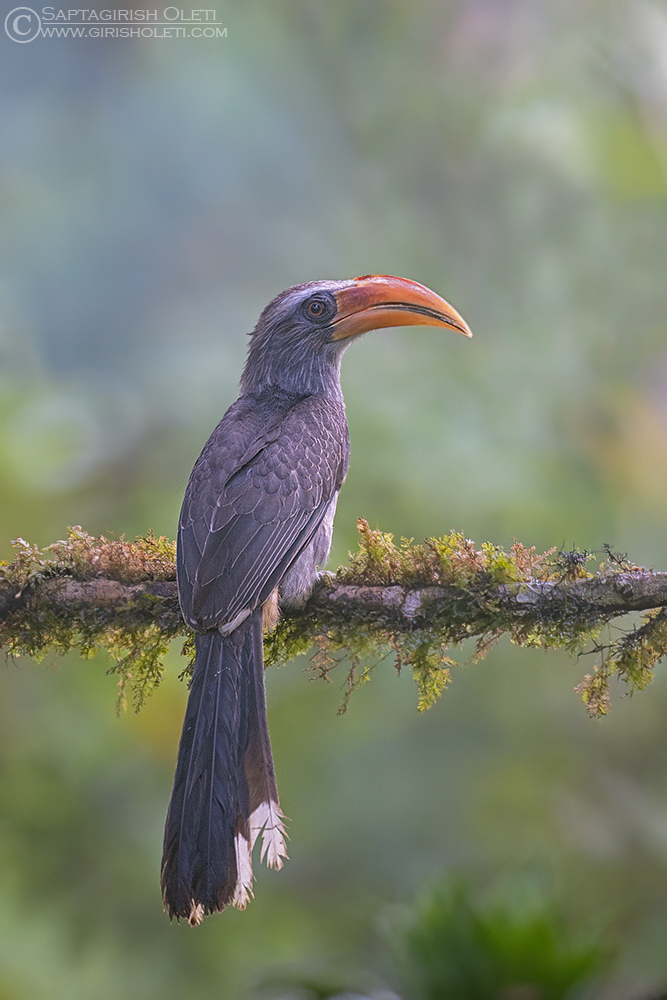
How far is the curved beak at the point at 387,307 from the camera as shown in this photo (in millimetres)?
3836

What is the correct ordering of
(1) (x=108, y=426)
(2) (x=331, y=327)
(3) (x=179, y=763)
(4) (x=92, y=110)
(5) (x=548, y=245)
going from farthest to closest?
(4) (x=92, y=110) → (5) (x=548, y=245) → (1) (x=108, y=426) → (2) (x=331, y=327) → (3) (x=179, y=763)

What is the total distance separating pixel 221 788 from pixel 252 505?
0.94m

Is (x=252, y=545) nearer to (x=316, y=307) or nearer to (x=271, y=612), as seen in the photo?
(x=271, y=612)

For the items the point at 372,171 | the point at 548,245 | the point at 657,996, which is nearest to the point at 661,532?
the point at 548,245

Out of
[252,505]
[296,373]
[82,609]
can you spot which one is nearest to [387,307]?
[296,373]

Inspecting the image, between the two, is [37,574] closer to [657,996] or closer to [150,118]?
[657,996]

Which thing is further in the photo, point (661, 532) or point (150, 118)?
point (150, 118)

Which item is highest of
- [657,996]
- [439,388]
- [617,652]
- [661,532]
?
[439,388]

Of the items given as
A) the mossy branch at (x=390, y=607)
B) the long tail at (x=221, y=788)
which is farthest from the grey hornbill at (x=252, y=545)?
the mossy branch at (x=390, y=607)

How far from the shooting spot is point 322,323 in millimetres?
3998

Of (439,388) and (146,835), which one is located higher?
(439,388)

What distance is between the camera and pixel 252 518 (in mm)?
3121

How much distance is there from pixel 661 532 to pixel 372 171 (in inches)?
173

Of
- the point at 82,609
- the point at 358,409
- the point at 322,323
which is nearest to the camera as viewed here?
the point at 82,609
